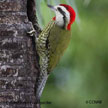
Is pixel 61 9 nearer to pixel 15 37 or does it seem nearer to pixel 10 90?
pixel 15 37

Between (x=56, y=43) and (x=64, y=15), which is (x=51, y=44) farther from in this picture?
(x=64, y=15)

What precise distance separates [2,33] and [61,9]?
43.0 inches

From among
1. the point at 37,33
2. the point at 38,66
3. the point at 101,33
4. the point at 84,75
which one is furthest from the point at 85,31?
the point at 38,66

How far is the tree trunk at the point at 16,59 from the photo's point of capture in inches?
200

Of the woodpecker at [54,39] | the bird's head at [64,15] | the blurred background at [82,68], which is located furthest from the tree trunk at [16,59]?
the blurred background at [82,68]

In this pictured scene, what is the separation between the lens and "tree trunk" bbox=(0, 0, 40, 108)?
16.7ft

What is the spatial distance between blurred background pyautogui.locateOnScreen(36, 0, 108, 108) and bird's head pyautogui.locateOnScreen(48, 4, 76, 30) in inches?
135

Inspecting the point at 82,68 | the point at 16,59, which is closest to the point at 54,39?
the point at 16,59

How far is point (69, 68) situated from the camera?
9.68 m

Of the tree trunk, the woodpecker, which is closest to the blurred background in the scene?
the woodpecker

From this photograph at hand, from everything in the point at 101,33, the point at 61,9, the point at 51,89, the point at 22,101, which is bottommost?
the point at 51,89

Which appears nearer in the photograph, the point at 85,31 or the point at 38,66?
the point at 38,66

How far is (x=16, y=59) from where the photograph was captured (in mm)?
5152

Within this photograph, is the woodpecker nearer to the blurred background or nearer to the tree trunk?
the tree trunk
